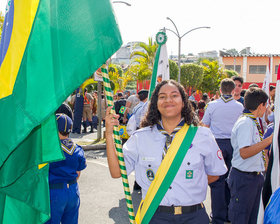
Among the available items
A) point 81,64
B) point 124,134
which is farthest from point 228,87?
point 81,64

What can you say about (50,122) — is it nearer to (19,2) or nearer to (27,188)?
(27,188)

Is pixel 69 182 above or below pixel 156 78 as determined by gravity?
below

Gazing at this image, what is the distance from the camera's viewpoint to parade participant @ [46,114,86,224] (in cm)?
325

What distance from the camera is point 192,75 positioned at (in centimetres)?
3347

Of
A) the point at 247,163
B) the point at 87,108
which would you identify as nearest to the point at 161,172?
the point at 247,163

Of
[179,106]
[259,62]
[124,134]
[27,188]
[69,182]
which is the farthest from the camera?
[259,62]

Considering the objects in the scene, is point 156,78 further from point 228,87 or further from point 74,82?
point 74,82

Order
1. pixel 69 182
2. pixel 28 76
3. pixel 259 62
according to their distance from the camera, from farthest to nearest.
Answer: pixel 259 62 < pixel 69 182 < pixel 28 76

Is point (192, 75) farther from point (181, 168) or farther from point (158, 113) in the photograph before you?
point (181, 168)

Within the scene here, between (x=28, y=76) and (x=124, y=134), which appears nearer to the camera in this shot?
(x=28, y=76)

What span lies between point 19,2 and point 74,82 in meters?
0.62

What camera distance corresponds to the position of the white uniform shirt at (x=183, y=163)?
2451 millimetres

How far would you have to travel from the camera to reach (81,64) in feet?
6.73

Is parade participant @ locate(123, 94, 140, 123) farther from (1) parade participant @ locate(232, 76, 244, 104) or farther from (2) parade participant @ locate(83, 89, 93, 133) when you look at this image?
(2) parade participant @ locate(83, 89, 93, 133)
